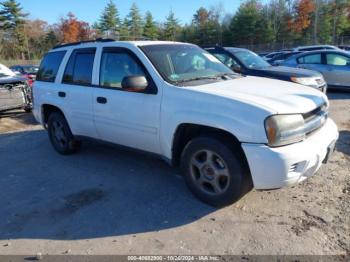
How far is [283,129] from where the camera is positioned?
3.29 m

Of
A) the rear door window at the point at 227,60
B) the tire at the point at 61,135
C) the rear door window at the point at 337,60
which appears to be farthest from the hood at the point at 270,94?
the rear door window at the point at 337,60

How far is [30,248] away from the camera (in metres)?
3.31

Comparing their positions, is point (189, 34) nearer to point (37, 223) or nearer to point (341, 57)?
point (341, 57)

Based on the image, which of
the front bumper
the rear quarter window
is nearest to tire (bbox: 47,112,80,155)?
the rear quarter window

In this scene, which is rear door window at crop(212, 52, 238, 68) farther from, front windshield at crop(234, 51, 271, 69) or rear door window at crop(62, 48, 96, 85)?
rear door window at crop(62, 48, 96, 85)

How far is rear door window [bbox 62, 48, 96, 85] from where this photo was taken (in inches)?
203

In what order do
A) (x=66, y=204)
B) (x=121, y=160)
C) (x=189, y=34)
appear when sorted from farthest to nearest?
(x=189, y=34), (x=121, y=160), (x=66, y=204)

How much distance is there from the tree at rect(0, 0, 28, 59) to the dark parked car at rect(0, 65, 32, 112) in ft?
194

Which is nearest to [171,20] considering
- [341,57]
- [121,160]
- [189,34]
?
[189,34]

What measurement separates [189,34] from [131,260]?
219ft

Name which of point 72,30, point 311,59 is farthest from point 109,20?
point 311,59

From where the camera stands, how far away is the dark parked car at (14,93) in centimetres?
964

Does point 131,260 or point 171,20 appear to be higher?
point 171,20

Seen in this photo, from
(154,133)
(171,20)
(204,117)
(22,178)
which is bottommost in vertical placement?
(22,178)
